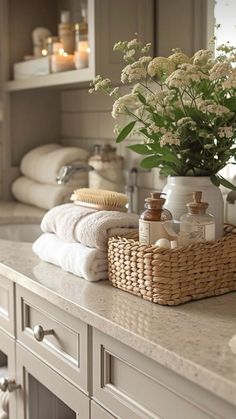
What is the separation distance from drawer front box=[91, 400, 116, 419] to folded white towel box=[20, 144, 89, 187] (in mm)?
1356

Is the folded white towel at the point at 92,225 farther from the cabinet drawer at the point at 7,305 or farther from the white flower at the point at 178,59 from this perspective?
the white flower at the point at 178,59

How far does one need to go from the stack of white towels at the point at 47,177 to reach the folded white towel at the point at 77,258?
2.83 feet

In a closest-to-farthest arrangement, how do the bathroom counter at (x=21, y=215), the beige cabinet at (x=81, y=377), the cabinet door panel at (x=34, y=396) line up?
the beige cabinet at (x=81, y=377), the cabinet door panel at (x=34, y=396), the bathroom counter at (x=21, y=215)

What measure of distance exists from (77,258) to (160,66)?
1.56 ft

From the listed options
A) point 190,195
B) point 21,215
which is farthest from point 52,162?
point 190,195

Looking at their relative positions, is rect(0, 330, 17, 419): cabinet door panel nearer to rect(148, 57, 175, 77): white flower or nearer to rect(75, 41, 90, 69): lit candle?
rect(148, 57, 175, 77): white flower

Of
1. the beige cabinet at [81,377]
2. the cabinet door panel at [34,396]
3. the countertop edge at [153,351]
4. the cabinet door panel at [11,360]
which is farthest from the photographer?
the cabinet door panel at [11,360]

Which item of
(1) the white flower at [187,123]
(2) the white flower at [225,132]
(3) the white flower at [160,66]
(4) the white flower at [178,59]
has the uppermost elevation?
(4) the white flower at [178,59]

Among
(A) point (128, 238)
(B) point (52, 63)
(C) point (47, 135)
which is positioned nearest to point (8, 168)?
(C) point (47, 135)

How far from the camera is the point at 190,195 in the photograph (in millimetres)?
1485

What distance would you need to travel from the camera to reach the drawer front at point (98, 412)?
1263mm

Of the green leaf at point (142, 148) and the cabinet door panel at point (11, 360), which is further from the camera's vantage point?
the cabinet door panel at point (11, 360)

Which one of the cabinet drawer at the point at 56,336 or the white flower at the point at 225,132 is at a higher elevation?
the white flower at the point at 225,132

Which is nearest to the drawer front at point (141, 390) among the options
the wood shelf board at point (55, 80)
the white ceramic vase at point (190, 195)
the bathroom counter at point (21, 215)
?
the white ceramic vase at point (190, 195)
